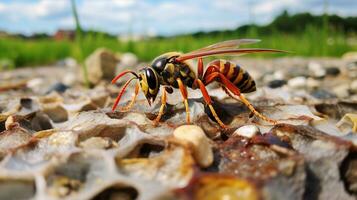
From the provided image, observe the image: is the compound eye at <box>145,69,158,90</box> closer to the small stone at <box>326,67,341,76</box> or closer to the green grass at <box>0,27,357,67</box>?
the small stone at <box>326,67,341,76</box>

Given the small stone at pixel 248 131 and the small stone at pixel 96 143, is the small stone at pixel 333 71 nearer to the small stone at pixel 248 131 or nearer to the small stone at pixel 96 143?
the small stone at pixel 248 131

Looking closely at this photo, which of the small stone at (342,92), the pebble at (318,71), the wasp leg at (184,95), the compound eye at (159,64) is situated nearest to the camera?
the wasp leg at (184,95)

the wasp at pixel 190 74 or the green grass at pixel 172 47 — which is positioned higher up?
the wasp at pixel 190 74

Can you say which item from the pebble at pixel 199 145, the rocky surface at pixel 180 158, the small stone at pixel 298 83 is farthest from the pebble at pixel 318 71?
the pebble at pixel 199 145

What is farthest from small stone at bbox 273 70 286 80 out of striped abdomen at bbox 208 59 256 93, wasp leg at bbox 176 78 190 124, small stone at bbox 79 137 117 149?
small stone at bbox 79 137 117 149

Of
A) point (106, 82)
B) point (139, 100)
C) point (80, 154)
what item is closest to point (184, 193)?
point (80, 154)
